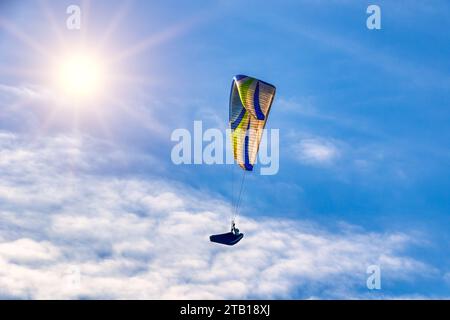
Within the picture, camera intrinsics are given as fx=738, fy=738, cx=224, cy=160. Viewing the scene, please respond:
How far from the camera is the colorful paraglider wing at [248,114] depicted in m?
67.8

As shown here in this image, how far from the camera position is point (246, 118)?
7000 centimetres

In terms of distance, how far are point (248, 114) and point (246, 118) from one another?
478mm

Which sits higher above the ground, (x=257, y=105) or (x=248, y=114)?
(x=257, y=105)

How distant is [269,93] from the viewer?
223 feet

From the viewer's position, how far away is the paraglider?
67625mm

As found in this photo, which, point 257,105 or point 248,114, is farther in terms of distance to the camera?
point 248,114

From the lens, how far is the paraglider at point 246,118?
6762cm

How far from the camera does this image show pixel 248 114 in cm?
6975
